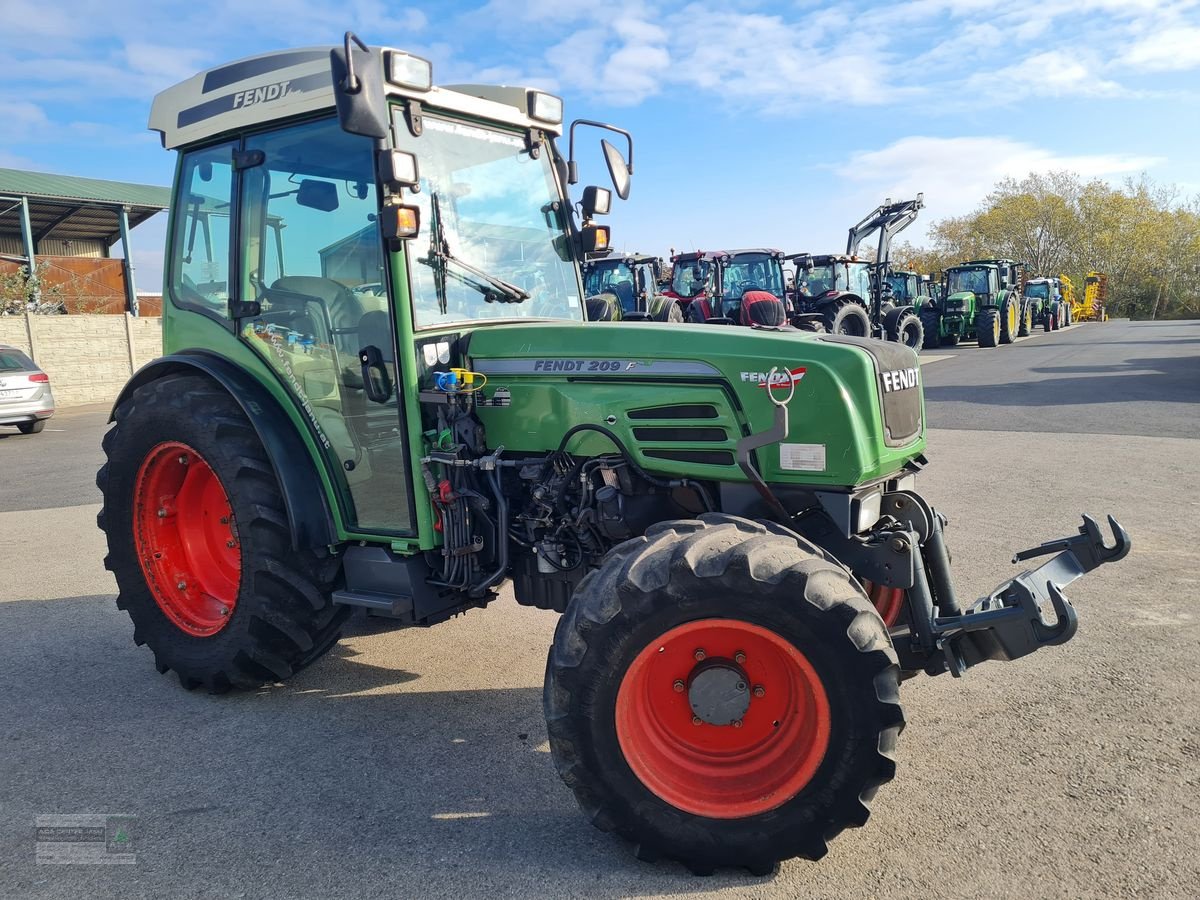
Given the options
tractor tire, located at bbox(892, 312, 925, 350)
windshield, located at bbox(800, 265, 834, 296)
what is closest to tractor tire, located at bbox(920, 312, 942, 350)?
tractor tire, located at bbox(892, 312, 925, 350)

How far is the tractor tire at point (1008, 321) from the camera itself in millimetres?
29156

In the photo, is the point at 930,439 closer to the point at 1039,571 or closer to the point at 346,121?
the point at 1039,571

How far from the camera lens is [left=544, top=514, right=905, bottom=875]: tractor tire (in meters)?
2.68

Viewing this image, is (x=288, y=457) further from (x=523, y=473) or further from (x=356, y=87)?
(x=356, y=87)

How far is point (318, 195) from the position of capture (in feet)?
12.6

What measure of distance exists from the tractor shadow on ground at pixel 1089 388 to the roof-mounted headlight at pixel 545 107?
37.3 feet

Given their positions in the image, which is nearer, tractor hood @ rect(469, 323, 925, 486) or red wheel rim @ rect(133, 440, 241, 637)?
tractor hood @ rect(469, 323, 925, 486)

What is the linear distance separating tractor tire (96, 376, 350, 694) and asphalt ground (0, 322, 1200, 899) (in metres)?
0.26

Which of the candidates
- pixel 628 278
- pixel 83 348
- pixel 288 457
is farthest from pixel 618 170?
pixel 83 348

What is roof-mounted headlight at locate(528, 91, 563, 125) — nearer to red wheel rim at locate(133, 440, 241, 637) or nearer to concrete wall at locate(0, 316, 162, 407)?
red wheel rim at locate(133, 440, 241, 637)

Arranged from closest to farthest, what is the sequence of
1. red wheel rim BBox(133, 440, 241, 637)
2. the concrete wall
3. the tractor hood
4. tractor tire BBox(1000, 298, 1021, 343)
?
the tractor hood → red wheel rim BBox(133, 440, 241, 637) → the concrete wall → tractor tire BBox(1000, 298, 1021, 343)

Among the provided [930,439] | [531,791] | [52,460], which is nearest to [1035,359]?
[930,439]

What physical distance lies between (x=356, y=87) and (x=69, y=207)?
97.3 feet

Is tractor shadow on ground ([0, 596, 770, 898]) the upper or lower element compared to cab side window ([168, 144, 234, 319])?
lower
